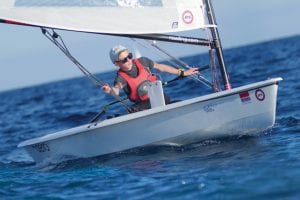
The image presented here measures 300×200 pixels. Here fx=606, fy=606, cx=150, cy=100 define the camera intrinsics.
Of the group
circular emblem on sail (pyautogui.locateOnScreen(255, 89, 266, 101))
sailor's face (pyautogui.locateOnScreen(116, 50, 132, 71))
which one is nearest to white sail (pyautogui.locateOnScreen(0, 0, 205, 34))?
sailor's face (pyautogui.locateOnScreen(116, 50, 132, 71))

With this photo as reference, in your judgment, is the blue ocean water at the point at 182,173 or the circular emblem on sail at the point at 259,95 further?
the circular emblem on sail at the point at 259,95

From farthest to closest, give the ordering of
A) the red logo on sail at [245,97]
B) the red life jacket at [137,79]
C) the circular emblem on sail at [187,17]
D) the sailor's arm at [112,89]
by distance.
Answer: the red life jacket at [137,79] → the circular emblem on sail at [187,17] → the red logo on sail at [245,97] → the sailor's arm at [112,89]

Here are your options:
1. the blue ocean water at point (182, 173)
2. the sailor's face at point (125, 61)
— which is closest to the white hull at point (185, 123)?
the blue ocean water at point (182, 173)

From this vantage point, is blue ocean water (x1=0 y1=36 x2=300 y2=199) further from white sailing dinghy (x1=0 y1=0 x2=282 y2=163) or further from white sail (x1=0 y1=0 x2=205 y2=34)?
white sail (x1=0 y1=0 x2=205 y2=34)

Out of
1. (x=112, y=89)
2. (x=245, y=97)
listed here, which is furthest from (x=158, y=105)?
(x=245, y=97)

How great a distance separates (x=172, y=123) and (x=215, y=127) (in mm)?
638

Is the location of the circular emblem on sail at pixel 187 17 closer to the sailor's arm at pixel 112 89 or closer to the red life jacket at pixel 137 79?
the red life jacket at pixel 137 79

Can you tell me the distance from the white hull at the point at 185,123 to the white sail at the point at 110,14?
119 centimetres

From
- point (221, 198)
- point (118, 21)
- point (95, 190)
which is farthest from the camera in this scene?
point (118, 21)

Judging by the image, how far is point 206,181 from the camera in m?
6.64

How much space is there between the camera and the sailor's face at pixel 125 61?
895 centimetres

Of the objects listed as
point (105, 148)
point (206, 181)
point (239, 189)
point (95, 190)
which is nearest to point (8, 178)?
point (105, 148)

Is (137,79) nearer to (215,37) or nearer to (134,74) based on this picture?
(134,74)

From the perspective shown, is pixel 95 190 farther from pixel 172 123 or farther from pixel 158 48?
pixel 158 48
